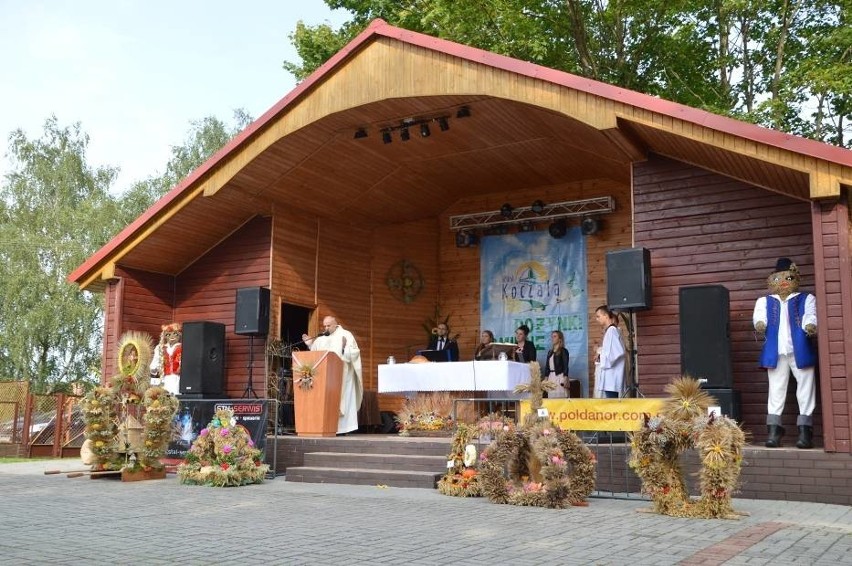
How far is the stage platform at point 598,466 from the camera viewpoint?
7453 mm

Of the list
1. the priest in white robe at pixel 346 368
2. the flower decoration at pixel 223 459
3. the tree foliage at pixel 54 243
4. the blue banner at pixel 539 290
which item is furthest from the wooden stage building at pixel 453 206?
the tree foliage at pixel 54 243

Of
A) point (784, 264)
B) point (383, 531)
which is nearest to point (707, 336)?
point (784, 264)

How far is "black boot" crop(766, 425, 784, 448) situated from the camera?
7977 mm

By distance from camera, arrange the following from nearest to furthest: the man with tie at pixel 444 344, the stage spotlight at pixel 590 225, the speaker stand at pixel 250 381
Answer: the speaker stand at pixel 250 381 < the man with tie at pixel 444 344 < the stage spotlight at pixel 590 225

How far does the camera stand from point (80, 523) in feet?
20.0

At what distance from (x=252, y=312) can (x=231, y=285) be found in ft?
3.81

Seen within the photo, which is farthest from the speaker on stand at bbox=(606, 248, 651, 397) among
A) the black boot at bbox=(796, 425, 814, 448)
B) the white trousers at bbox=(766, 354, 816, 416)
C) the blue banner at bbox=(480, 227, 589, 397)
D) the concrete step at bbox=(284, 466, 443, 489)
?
the blue banner at bbox=(480, 227, 589, 397)

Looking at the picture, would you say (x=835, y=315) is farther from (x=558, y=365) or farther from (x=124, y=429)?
(x=124, y=429)

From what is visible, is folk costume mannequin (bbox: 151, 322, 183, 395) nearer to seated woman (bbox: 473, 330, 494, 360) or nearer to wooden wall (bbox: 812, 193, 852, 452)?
seated woman (bbox: 473, 330, 494, 360)

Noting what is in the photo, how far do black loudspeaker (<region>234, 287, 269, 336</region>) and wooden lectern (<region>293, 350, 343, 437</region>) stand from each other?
1037mm

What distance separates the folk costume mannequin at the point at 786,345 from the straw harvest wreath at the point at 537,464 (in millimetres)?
2146

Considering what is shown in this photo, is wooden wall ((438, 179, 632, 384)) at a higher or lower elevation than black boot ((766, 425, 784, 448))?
higher

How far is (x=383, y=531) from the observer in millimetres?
5703

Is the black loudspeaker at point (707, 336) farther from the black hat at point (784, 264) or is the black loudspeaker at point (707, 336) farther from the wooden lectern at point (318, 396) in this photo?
the wooden lectern at point (318, 396)
